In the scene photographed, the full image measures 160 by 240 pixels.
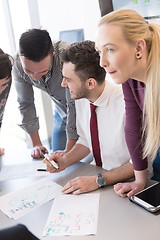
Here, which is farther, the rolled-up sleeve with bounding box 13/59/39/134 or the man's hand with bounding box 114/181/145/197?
the rolled-up sleeve with bounding box 13/59/39/134

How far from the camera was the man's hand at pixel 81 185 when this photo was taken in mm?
1114

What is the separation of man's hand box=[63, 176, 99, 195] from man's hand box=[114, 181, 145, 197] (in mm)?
100

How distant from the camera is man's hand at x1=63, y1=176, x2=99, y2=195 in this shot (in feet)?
3.66

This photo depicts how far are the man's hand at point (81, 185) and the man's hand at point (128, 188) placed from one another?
10 centimetres

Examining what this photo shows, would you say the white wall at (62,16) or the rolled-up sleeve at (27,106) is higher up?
the white wall at (62,16)

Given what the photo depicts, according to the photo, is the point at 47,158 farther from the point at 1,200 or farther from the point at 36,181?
the point at 1,200

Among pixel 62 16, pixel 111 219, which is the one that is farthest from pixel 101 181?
pixel 62 16

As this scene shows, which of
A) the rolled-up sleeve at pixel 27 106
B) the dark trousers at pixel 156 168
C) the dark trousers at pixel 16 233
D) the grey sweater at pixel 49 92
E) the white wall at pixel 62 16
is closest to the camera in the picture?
the dark trousers at pixel 16 233

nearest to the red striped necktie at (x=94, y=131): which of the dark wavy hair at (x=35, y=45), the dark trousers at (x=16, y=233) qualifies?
the dark wavy hair at (x=35, y=45)

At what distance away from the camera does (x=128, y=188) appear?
106 cm

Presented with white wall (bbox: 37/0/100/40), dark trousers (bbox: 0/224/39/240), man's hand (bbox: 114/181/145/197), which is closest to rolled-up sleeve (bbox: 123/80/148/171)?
man's hand (bbox: 114/181/145/197)

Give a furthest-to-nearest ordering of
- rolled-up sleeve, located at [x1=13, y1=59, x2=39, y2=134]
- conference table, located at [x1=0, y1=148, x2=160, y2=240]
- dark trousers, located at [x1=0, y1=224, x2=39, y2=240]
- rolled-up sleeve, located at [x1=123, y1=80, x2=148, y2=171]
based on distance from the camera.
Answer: rolled-up sleeve, located at [x1=13, y1=59, x2=39, y2=134], rolled-up sleeve, located at [x1=123, y1=80, x2=148, y2=171], dark trousers, located at [x1=0, y1=224, x2=39, y2=240], conference table, located at [x1=0, y1=148, x2=160, y2=240]

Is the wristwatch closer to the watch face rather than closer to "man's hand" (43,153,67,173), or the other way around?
the watch face

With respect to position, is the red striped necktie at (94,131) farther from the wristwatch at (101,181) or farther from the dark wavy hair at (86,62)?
the wristwatch at (101,181)
